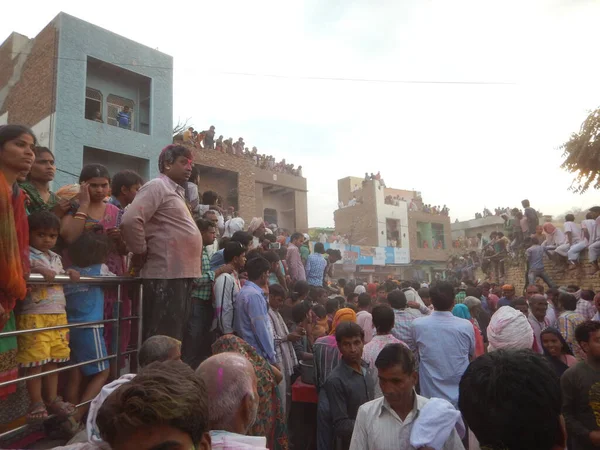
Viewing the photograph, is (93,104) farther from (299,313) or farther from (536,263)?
(536,263)

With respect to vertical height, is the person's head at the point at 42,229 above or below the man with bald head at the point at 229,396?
above

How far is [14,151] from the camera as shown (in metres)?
2.76

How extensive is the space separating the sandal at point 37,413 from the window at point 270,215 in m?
21.5

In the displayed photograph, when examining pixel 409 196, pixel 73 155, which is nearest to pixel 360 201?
pixel 409 196

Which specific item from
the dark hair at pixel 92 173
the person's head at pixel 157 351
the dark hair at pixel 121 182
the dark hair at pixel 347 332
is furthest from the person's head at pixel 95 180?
the dark hair at pixel 347 332

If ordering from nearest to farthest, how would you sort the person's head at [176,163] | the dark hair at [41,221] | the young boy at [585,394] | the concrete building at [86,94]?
the young boy at [585,394] → the dark hair at [41,221] → the person's head at [176,163] → the concrete building at [86,94]

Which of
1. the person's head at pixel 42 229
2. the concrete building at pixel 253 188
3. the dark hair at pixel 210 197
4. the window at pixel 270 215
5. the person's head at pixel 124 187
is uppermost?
the concrete building at pixel 253 188

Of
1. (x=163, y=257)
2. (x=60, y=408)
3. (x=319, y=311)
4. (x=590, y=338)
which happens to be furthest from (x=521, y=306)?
(x=60, y=408)

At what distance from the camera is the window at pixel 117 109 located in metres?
15.3

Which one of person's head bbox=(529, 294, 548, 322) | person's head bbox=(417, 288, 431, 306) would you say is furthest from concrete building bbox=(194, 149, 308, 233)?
person's head bbox=(529, 294, 548, 322)

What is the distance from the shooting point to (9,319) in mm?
2725

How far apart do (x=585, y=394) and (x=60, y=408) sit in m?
3.76

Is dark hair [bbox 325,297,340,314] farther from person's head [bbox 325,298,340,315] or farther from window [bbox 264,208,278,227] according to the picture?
window [bbox 264,208,278,227]

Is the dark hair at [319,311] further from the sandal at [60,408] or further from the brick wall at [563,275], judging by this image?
the brick wall at [563,275]
